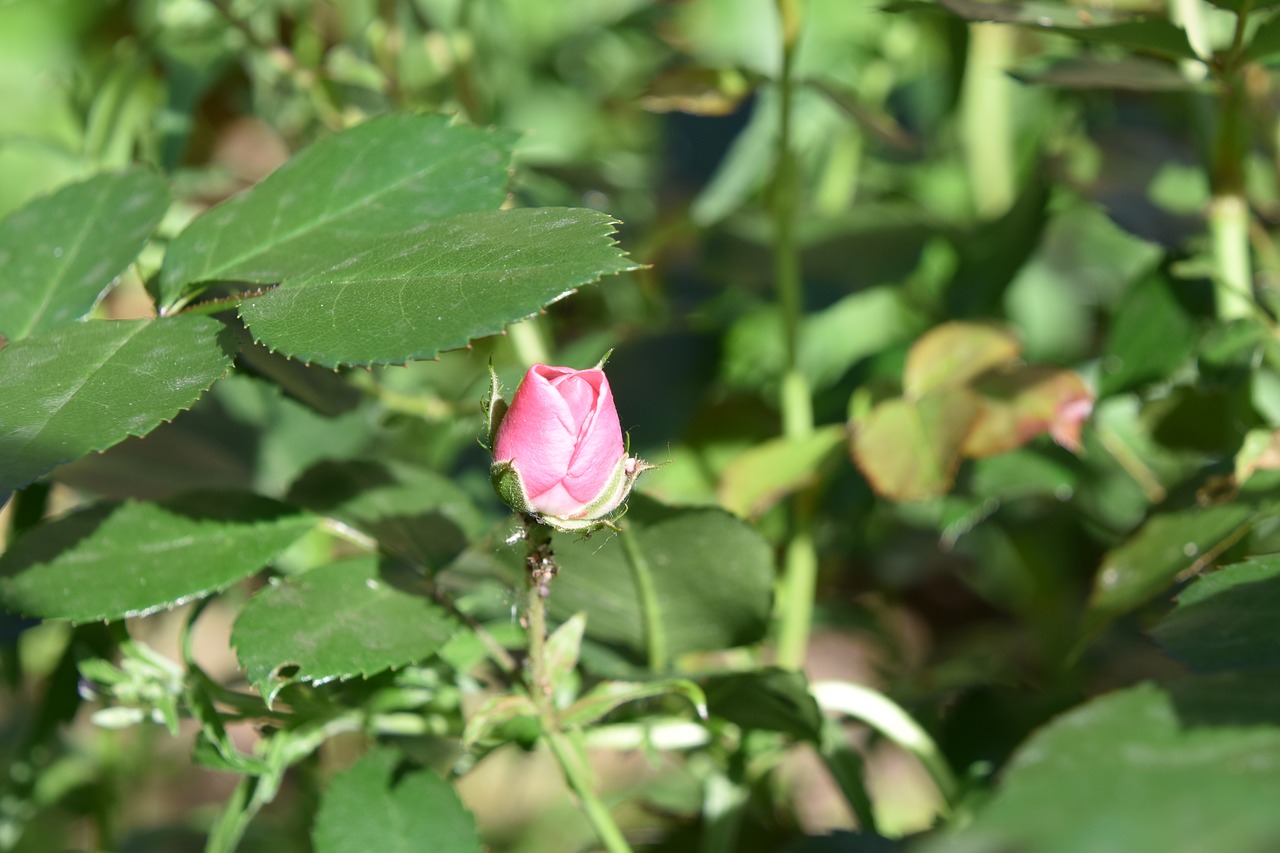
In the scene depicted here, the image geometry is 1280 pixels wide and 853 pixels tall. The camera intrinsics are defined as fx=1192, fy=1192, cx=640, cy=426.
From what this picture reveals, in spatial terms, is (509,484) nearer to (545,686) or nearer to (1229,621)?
(545,686)

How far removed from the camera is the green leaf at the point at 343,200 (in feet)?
1.68

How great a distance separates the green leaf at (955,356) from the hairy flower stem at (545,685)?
0.99 ft

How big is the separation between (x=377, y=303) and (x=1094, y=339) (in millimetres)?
823

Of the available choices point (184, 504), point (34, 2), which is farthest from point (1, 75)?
→ point (184, 504)

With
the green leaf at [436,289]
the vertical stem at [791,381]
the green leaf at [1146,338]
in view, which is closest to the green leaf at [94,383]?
the green leaf at [436,289]

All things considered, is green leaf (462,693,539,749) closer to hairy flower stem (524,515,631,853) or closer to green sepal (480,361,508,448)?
hairy flower stem (524,515,631,853)

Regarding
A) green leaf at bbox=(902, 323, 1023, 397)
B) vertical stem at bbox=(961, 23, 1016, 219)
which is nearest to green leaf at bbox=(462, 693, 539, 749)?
green leaf at bbox=(902, 323, 1023, 397)

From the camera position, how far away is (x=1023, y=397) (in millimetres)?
671

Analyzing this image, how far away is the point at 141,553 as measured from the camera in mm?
545

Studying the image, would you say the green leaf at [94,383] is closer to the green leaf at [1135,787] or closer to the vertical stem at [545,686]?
A: the vertical stem at [545,686]

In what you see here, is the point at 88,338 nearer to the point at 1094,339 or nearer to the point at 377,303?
the point at 377,303

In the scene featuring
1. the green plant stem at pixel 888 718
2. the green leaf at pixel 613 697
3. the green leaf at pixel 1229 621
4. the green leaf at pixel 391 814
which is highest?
the green leaf at pixel 1229 621

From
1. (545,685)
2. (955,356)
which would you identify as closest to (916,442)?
(955,356)

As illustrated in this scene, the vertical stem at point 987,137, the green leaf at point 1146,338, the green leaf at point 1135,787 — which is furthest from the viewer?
the vertical stem at point 987,137
